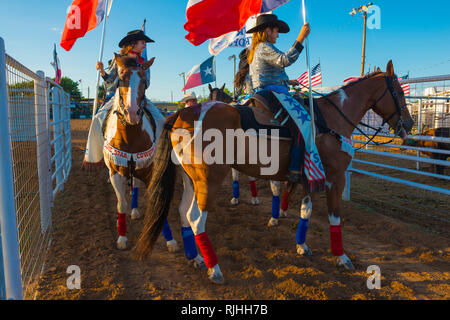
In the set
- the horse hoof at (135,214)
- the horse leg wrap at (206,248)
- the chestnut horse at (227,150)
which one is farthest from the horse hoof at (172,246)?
the horse hoof at (135,214)

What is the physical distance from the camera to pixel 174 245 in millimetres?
3881

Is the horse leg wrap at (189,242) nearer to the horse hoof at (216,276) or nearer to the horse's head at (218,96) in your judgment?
the horse hoof at (216,276)

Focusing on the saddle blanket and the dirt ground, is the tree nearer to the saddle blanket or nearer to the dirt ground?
the dirt ground

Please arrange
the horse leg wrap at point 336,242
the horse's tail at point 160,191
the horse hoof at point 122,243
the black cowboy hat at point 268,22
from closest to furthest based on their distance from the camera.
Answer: the horse's tail at point 160,191, the horse leg wrap at point 336,242, the black cowboy hat at point 268,22, the horse hoof at point 122,243

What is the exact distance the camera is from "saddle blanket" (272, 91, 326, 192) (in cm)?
331

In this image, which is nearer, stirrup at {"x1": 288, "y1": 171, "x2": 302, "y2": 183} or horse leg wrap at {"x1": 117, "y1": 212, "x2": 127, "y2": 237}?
stirrup at {"x1": 288, "y1": 171, "x2": 302, "y2": 183}

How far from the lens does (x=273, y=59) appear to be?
3.56 m

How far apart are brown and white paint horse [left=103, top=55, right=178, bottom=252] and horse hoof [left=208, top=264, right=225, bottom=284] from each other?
36.2 inches

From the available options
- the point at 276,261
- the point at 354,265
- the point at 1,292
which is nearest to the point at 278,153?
the point at 276,261

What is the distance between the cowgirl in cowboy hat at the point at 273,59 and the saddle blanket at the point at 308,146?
8 centimetres

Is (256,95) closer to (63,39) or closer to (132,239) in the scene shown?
(132,239)

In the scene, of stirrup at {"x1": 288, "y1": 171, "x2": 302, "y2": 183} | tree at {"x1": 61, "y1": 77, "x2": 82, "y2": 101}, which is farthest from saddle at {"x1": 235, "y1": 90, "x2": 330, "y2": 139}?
tree at {"x1": 61, "y1": 77, "x2": 82, "y2": 101}

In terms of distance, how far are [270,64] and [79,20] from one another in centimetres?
325

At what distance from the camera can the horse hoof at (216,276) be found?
307cm
